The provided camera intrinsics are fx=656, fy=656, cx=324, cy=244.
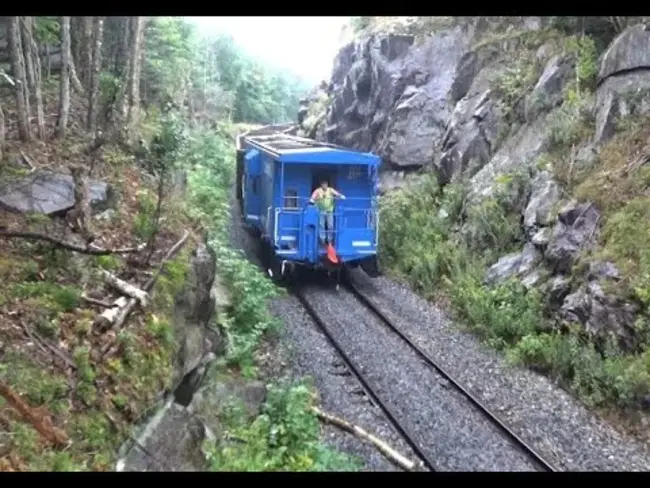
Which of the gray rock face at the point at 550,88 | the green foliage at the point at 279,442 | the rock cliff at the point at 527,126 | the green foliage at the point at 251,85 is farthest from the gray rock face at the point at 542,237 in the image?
the green foliage at the point at 251,85

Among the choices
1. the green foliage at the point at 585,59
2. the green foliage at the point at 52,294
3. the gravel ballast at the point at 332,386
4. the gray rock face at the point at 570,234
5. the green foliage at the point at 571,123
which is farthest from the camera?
the green foliage at the point at 585,59

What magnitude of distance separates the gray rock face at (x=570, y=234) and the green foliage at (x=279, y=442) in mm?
4981

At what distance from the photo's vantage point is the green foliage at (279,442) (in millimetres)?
5621

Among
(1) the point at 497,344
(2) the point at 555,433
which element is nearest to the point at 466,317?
(1) the point at 497,344

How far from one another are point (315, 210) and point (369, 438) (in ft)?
22.2

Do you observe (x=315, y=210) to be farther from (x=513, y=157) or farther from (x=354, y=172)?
(x=513, y=157)

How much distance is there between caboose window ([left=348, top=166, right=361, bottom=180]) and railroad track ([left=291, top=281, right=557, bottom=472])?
2863mm

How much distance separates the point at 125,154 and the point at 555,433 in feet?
24.5

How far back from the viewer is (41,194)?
6.56 m

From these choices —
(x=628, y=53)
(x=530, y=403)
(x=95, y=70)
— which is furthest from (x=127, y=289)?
(x=628, y=53)

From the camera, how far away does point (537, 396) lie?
8.13 meters

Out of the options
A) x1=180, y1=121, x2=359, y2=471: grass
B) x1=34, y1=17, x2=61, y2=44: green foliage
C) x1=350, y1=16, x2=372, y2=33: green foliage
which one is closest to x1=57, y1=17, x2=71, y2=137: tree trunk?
x1=34, y1=17, x2=61, y2=44: green foliage

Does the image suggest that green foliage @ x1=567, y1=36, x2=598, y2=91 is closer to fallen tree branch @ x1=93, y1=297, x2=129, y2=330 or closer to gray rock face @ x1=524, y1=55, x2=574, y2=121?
gray rock face @ x1=524, y1=55, x2=574, y2=121

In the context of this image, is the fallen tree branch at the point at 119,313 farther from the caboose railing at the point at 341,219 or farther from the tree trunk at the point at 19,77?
the caboose railing at the point at 341,219
